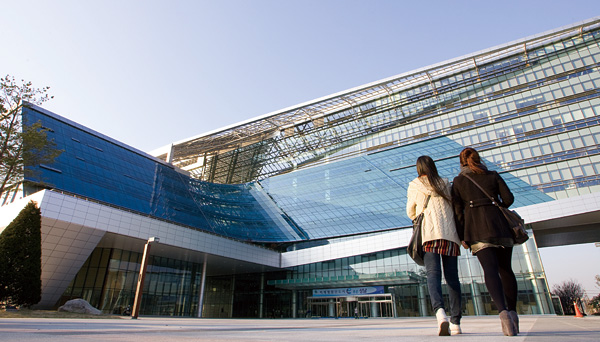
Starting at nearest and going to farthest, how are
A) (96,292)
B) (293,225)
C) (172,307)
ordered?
(96,292)
(172,307)
(293,225)

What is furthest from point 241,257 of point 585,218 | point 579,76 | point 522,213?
point 579,76

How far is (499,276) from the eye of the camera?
133 inches

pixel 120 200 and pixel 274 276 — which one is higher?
pixel 120 200

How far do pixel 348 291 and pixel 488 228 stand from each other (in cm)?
3034

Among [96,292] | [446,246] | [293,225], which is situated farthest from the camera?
[293,225]

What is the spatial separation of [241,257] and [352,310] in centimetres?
1142

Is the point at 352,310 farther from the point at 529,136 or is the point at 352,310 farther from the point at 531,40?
the point at 531,40

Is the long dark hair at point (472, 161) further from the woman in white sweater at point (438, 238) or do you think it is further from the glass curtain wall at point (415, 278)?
the glass curtain wall at point (415, 278)

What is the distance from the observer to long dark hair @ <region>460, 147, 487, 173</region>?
3713 millimetres

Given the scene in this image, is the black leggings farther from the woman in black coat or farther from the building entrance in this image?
the building entrance

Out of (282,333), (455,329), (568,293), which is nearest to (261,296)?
(282,333)

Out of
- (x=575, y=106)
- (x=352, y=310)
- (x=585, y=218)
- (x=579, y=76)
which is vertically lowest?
(x=352, y=310)

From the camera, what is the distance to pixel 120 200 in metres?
25.1

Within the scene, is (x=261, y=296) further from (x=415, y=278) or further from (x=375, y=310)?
(x=415, y=278)
